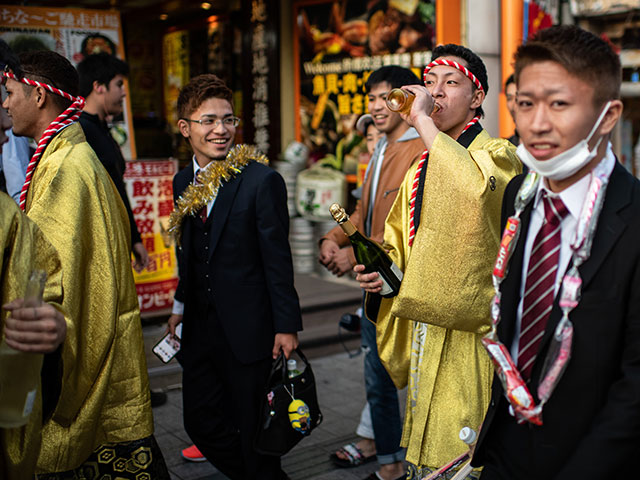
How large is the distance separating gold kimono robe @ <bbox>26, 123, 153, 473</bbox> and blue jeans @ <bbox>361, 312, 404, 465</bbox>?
4.48ft

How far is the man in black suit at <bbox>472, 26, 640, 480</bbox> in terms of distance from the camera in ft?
5.59

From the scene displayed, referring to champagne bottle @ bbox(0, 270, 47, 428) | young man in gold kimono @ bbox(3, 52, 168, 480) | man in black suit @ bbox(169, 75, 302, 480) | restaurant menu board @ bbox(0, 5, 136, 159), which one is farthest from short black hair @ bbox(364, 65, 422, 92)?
restaurant menu board @ bbox(0, 5, 136, 159)

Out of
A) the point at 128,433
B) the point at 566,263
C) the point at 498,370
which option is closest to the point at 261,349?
the point at 128,433

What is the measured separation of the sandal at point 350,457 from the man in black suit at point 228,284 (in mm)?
718

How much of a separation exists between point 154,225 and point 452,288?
416cm

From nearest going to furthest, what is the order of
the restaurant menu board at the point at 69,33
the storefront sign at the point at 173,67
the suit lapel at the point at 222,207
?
the suit lapel at the point at 222,207 < the restaurant menu board at the point at 69,33 < the storefront sign at the point at 173,67

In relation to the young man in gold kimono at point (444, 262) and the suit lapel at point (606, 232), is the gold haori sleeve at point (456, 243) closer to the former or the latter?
the young man in gold kimono at point (444, 262)

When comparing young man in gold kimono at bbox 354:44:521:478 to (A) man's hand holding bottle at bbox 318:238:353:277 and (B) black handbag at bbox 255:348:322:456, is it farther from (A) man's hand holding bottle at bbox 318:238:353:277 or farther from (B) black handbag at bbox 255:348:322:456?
(A) man's hand holding bottle at bbox 318:238:353:277

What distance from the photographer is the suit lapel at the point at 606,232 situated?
1746mm

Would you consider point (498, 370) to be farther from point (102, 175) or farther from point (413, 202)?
point (102, 175)

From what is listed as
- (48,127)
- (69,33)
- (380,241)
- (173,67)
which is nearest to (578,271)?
(380,241)

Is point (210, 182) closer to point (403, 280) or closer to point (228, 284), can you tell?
point (228, 284)

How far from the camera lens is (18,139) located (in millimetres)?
4352

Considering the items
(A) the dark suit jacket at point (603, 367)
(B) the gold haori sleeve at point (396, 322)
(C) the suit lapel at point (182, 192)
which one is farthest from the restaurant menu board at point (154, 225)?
(A) the dark suit jacket at point (603, 367)
